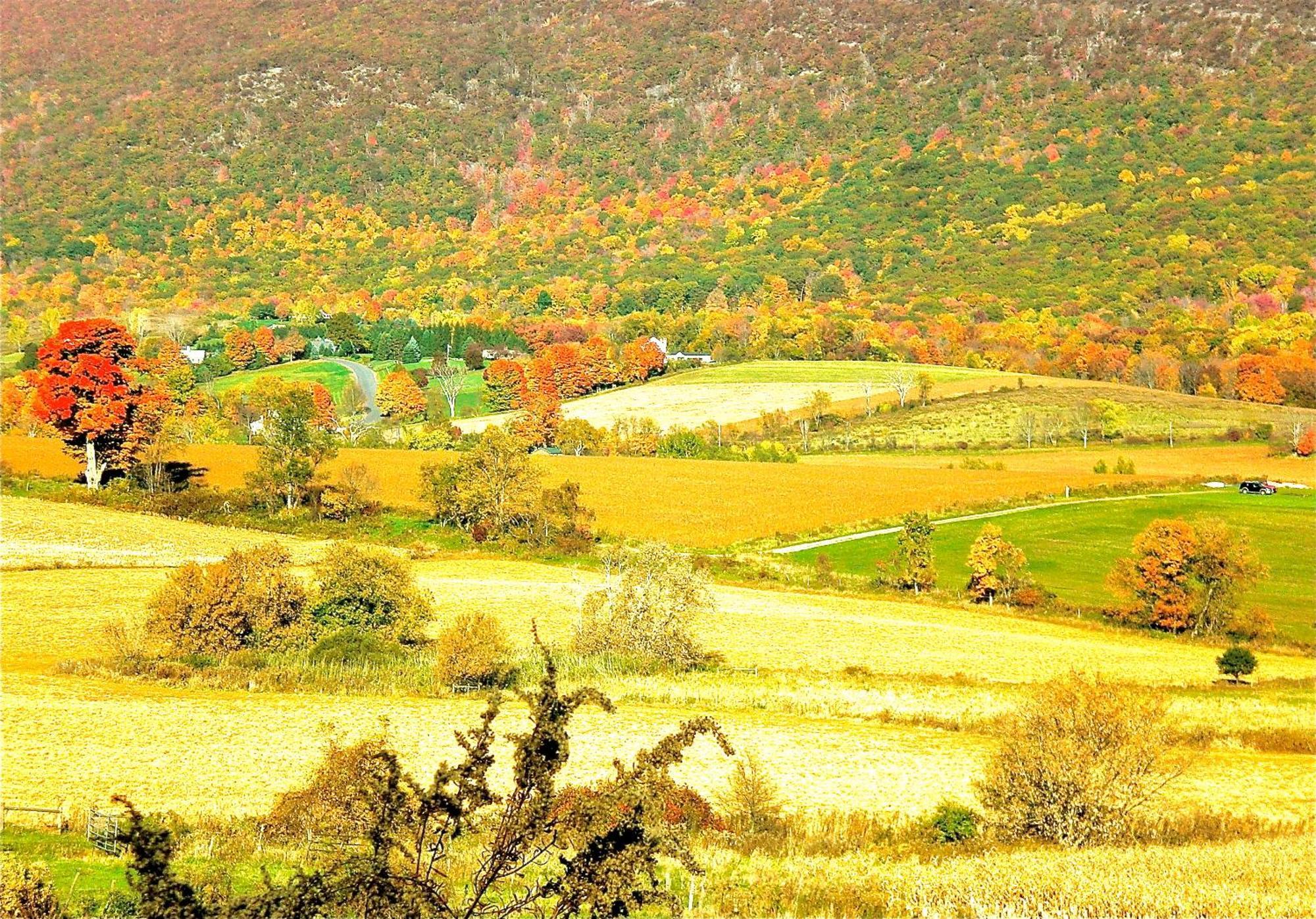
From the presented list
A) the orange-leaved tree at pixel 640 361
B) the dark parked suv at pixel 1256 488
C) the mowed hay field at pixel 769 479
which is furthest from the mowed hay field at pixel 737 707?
the orange-leaved tree at pixel 640 361

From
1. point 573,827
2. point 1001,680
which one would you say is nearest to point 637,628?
point 1001,680

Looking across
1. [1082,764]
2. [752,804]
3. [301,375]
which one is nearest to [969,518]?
[1082,764]

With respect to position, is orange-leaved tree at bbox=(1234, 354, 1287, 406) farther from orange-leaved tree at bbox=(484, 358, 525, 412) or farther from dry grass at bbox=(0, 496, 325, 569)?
dry grass at bbox=(0, 496, 325, 569)

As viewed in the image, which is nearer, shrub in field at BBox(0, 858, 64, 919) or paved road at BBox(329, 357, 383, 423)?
shrub in field at BBox(0, 858, 64, 919)

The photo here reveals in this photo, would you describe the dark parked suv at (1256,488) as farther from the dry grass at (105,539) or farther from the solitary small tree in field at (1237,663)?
the dry grass at (105,539)

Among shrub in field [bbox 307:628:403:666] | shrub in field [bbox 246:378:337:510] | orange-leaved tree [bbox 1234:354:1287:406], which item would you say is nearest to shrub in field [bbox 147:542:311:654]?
shrub in field [bbox 307:628:403:666]
